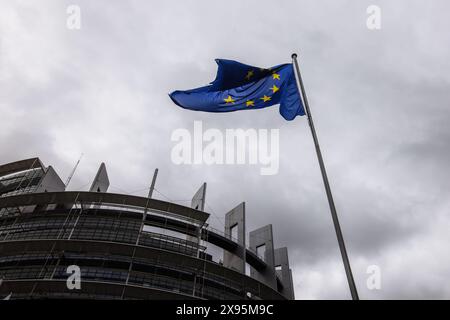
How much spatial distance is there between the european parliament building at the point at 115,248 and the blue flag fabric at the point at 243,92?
16123 millimetres

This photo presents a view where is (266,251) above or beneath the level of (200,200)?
beneath

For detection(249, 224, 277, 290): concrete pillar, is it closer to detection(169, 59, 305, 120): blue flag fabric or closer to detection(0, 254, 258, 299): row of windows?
detection(0, 254, 258, 299): row of windows

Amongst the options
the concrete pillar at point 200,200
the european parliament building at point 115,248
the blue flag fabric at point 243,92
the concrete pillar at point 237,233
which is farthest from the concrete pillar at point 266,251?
the blue flag fabric at point 243,92

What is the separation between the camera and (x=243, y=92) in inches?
519

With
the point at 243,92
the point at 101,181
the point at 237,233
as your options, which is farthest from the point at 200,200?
the point at 243,92

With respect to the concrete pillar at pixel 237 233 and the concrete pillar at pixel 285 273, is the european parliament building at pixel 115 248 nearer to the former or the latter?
the concrete pillar at pixel 237 233

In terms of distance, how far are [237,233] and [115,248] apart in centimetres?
1364

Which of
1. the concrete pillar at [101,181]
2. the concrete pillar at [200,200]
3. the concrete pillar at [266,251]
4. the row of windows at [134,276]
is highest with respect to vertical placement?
the concrete pillar at [101,181]

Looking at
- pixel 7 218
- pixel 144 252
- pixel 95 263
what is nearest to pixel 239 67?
pixel 144 252

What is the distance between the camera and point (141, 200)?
3030 cm

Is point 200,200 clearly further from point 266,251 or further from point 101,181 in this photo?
point 101,181

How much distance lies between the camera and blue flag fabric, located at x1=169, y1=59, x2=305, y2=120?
42.5 feet

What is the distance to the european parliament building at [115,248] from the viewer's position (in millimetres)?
24688
